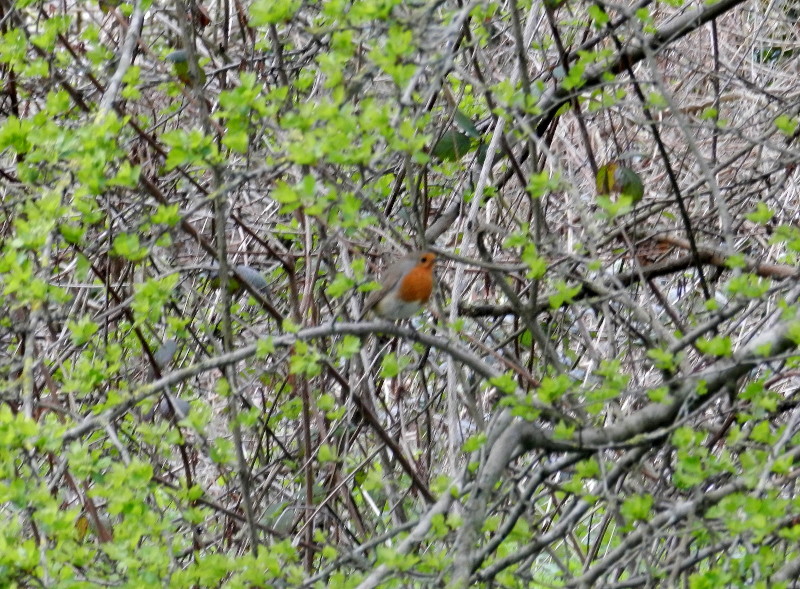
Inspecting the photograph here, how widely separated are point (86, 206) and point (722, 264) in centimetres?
203

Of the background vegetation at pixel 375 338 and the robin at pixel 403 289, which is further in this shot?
the robin at pixel 403 289

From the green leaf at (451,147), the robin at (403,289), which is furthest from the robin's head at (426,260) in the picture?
the green leaf at (451,147)

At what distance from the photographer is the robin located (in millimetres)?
3889

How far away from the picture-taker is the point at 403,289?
12.9 feet

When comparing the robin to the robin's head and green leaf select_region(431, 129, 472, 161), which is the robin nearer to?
the robin's head

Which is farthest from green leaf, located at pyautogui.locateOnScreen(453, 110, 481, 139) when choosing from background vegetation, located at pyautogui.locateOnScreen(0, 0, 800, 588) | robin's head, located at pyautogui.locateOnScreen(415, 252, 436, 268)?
robin's head, located at pyautogui.locateOnScreen(415, 252, 436, 268)

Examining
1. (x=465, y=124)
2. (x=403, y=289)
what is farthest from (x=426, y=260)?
(x=465, y=124)

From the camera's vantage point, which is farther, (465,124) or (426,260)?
(426,260)

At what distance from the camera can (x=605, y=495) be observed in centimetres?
234

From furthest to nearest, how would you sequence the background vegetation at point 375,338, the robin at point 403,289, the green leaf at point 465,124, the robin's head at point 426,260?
the robin at point 403,289, the robin's head at point 426,260, the green leaf at point 465,124, the background vegetation at point 375,338

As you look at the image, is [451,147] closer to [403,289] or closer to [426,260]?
[426,260]

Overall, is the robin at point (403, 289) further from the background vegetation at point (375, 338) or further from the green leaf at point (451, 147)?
the green leaf at point (451, 147)

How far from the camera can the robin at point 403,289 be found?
389 cm

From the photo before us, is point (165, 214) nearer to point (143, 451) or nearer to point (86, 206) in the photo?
point (86, 206)
